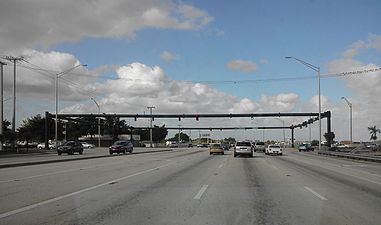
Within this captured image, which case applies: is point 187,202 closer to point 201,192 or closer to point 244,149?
point 201,192

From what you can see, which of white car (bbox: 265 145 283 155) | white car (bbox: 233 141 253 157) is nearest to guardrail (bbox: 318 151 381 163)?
white car (bbox: 265 145 283 155)

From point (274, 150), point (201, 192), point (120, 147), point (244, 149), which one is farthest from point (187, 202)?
point (274, 150)

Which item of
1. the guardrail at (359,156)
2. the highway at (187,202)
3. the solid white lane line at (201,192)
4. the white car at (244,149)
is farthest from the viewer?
the white car at (244,149)

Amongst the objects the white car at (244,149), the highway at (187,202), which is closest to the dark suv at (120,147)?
the white car at (244,149)

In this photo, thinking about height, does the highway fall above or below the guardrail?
above

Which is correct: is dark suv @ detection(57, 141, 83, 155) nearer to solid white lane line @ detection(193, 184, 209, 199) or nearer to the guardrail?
the guardrail

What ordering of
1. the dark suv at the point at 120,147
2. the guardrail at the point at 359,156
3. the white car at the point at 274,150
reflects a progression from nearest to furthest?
the guardrail at the point at 359,156
the dark suv at the point at 120,147
the white car at the point at 274,150

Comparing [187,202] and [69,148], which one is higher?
[187,202]

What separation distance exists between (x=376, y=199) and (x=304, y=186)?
4031mm

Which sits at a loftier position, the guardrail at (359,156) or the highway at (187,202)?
the highway at (187,202)

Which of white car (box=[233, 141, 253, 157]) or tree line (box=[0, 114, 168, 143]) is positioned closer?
white car (box=[233, 141, 253, 157])

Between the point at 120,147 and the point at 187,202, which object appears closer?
the point at 187,202

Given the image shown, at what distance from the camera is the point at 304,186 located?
58.2ft

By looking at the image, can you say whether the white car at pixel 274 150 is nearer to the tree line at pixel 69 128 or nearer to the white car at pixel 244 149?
the white car at pixel 244 149
